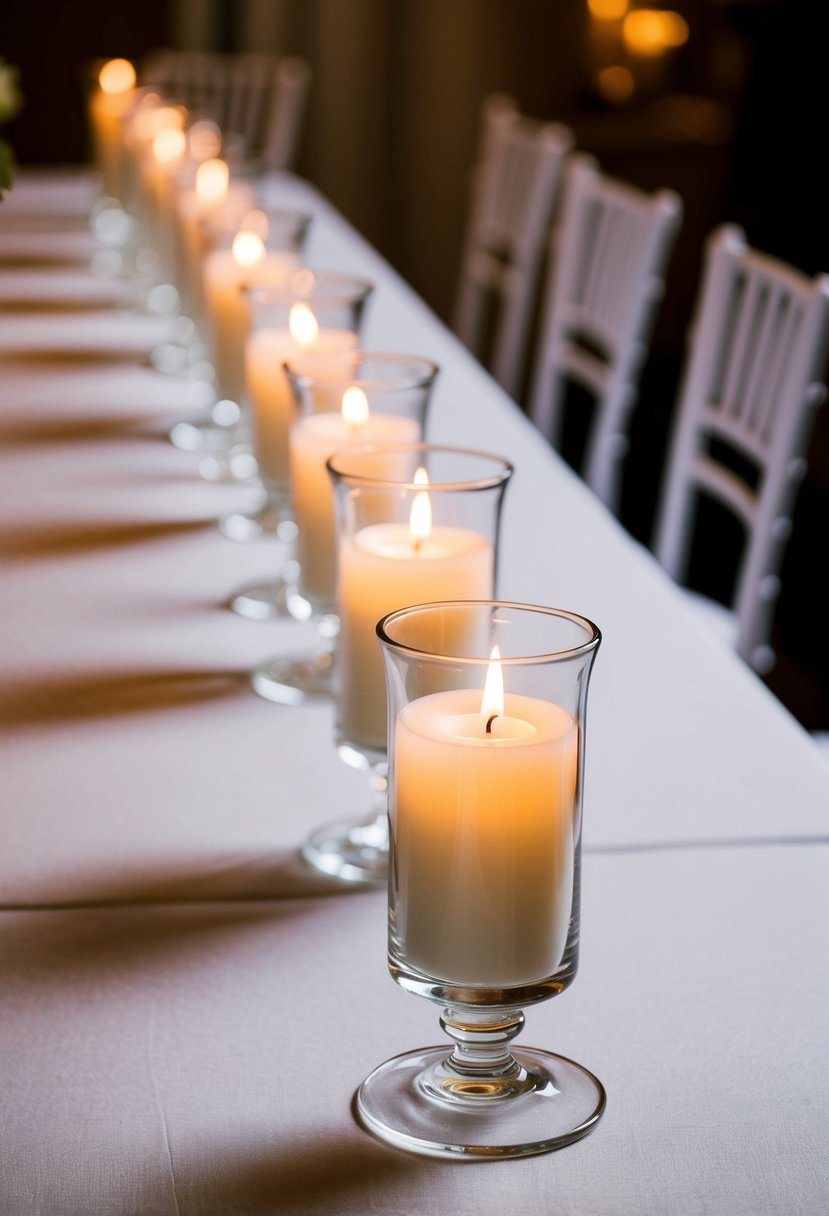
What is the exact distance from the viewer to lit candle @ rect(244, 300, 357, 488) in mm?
1255

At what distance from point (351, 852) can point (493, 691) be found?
0.24 meters

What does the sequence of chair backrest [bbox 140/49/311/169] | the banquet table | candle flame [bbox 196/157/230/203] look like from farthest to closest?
chair backrest [bbox 140/49/311/169] → candle flame [bbox 196/157/230/203] → the banquet table

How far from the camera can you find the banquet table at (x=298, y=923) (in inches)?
23.9

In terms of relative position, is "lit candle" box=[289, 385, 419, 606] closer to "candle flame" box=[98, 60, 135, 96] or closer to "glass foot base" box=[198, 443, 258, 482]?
"glass foot base" box=[198, 443, 258, 482]

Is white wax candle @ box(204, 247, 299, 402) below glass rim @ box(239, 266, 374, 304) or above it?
below

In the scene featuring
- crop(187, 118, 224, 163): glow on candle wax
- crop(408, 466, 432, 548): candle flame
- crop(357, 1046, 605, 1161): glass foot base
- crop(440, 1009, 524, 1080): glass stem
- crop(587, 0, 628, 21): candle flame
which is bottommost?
crop(357, 1046, 605, 1161): glass foot base

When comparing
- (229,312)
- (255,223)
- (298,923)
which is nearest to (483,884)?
(298,923)

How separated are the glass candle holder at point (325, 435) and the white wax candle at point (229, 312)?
355 mm

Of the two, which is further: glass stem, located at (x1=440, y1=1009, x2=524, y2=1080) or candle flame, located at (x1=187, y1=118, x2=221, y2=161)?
candle flame, located at (x1=187, y1=118, x2=221, y2=161)

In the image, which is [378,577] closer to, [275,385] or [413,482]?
[413,482]

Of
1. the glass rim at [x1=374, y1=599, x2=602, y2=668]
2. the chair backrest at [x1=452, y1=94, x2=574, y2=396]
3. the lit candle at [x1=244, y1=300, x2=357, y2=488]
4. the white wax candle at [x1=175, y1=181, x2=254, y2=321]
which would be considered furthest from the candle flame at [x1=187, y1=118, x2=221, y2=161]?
the glass rim at [x1=374, y1=599, x2=602, y2=668]

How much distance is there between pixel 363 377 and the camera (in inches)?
45.1

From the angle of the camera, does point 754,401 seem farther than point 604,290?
No

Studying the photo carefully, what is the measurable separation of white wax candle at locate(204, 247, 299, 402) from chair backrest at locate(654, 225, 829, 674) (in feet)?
1.69
